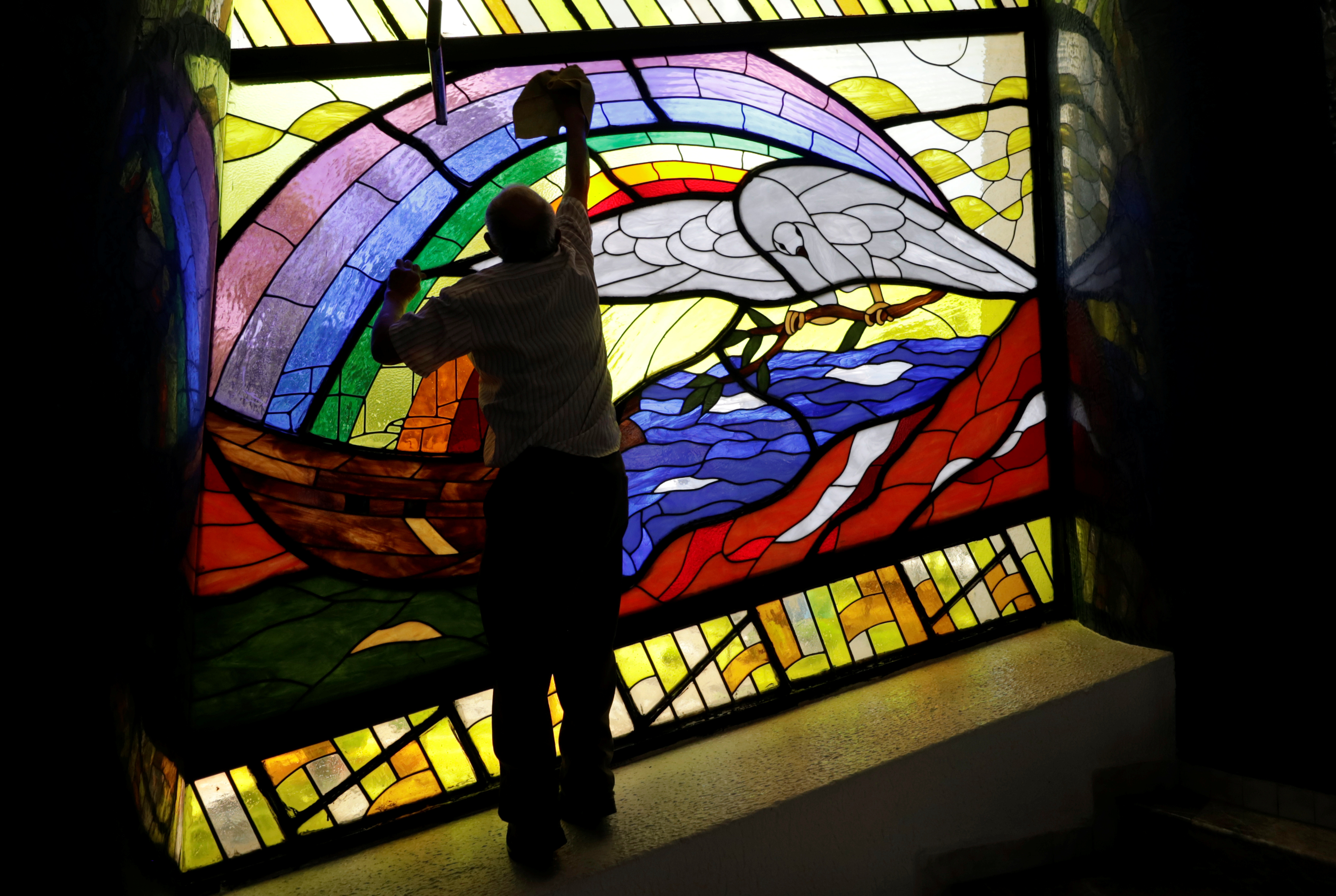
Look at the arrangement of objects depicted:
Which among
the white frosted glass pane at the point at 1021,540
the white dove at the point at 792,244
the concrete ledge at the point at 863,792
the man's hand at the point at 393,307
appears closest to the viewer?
the man's hand at the point at 393,307

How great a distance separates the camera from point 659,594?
1.98 metres

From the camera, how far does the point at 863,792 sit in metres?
1.73

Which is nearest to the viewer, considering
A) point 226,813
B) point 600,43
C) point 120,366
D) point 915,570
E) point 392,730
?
point 120,366

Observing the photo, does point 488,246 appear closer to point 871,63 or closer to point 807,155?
point 807,155

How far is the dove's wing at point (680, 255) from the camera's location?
189 centimetres

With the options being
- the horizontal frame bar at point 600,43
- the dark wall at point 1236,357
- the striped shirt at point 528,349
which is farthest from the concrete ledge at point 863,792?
the horizontal frame bar at point 600,43

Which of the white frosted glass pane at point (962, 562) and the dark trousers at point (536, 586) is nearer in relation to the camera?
the dark trousers at point (536, 586)

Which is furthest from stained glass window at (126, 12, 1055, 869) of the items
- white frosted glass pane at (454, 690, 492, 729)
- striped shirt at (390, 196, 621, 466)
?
striped shirt at (390, 196, 621, 466)

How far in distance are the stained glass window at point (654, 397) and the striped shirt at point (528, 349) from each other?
24 centimetres

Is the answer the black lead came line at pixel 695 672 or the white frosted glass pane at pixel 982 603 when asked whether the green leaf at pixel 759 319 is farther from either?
the white frosted glass pane at pixel 982 603

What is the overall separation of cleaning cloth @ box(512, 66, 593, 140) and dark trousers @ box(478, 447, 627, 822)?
23.0 inches

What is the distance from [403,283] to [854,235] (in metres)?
1.05

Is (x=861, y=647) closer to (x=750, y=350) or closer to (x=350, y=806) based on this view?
(x=750, y=350)

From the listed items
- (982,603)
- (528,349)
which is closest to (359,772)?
(528,349)
